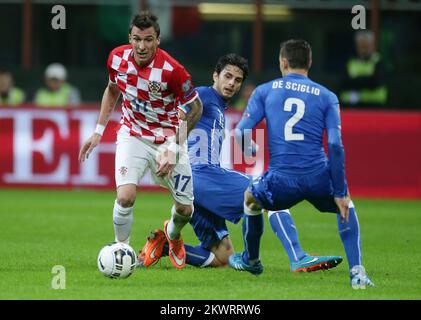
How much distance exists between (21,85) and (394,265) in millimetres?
10767

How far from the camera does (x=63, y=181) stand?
16422mm

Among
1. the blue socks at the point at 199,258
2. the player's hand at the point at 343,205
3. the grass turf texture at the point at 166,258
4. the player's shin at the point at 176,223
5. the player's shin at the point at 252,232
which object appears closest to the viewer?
the grass turf texture at the point at 166,258

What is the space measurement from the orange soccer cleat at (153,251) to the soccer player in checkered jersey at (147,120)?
284 mm

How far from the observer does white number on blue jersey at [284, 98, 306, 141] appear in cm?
814

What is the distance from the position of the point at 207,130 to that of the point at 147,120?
32.2 inches

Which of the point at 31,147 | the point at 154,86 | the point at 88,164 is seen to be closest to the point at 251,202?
the point at 154,86

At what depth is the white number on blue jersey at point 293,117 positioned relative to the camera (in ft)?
26.7

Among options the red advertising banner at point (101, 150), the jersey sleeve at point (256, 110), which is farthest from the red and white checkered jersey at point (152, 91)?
the red advertising banner at point (101, 150)

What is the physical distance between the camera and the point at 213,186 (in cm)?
948

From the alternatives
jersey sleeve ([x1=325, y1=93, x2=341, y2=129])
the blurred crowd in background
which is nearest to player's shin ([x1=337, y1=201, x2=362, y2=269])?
jersey sleeve ([x1=325, y1=93, x2=341, y2=129])

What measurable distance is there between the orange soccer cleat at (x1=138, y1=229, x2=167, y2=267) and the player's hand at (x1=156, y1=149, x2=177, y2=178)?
75cm

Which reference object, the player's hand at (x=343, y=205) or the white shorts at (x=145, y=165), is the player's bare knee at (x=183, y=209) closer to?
the white shorts at (x=145, y=165)

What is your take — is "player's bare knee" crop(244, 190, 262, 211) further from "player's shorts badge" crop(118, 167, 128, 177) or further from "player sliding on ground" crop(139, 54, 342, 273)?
"player's shorts badge" crop(118, 167, 128, 177)

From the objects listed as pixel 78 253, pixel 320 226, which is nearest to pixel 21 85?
pixel 320 226
